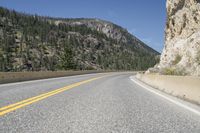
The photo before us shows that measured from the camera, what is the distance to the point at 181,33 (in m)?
40.1

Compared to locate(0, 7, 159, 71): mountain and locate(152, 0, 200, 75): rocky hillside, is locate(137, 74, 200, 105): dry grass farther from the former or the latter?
locate(0, 7, 159, 71): mountain

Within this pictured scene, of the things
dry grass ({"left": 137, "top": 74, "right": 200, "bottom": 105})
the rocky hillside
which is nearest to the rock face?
the rocky hillside

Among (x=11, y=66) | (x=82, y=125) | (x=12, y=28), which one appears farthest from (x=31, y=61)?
(x=82, y=125)

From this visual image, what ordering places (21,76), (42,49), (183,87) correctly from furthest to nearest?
1. (42,49)
2. (21,76)
3. (183,87)

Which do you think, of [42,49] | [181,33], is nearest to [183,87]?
[181,33]

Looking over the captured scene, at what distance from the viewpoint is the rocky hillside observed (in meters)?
31.5

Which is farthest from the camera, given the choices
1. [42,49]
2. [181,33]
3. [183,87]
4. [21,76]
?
[42,49]

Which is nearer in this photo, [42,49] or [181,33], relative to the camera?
[181,33]

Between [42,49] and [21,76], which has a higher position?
[42,49]

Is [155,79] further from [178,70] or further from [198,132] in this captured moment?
[198,132]

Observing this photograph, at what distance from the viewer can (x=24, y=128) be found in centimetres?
545

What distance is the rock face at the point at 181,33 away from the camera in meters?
31.5

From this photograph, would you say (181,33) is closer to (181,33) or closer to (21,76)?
(181,33)

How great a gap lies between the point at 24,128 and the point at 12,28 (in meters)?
174
